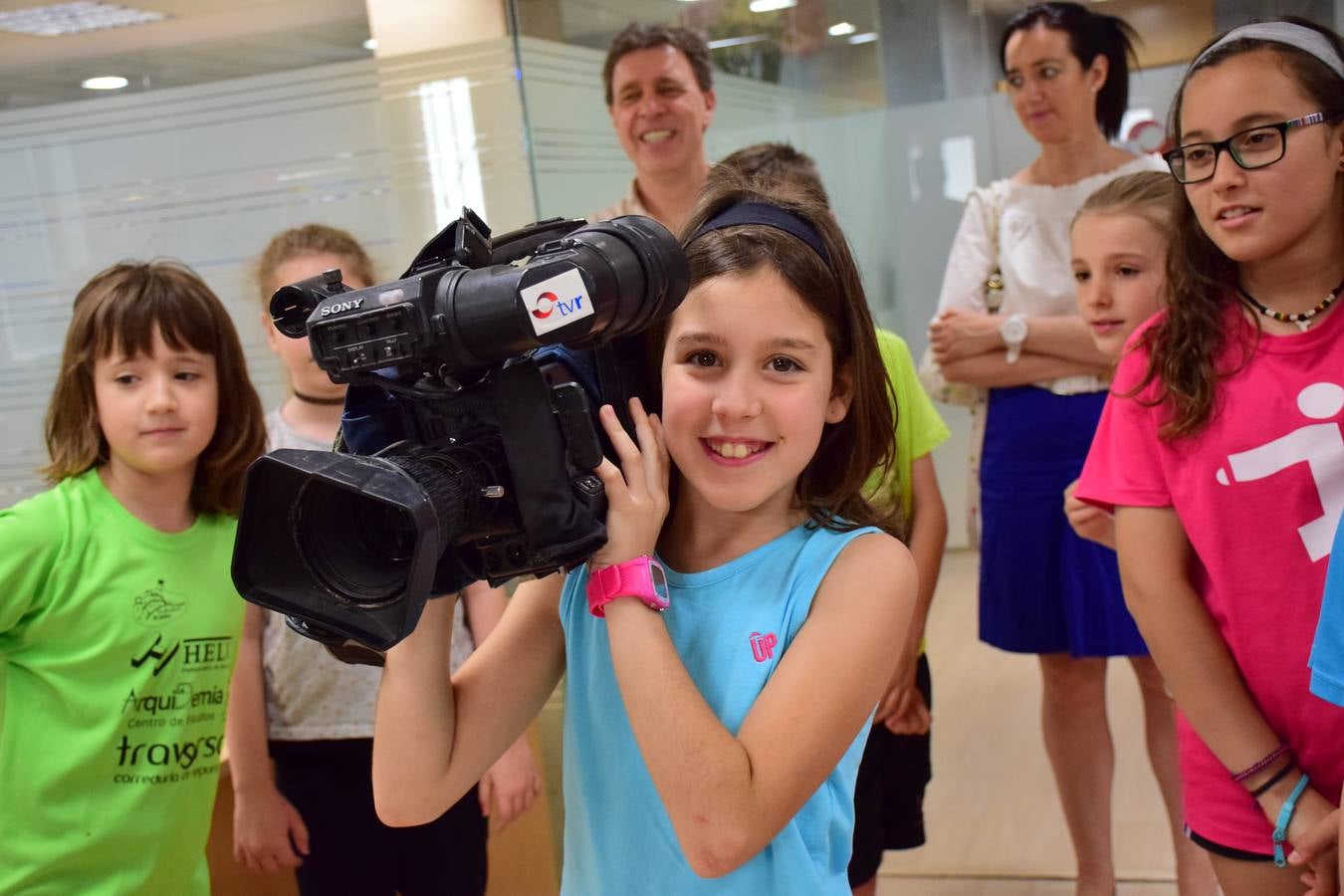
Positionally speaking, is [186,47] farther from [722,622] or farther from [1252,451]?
[1252,451]

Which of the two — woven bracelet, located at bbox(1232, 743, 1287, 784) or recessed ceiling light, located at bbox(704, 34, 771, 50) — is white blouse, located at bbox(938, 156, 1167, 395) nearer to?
recessed ceiling light, located at bbox(704, 34, 771, 50)

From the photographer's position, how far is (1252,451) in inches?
53.0

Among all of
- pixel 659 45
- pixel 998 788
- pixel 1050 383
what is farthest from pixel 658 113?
pixel 998 788

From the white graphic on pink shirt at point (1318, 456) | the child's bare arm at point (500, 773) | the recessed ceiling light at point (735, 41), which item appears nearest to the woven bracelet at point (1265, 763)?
Result: the white graphic on pink shirt at point (1318, 456)

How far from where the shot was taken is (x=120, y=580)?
5.16 feet

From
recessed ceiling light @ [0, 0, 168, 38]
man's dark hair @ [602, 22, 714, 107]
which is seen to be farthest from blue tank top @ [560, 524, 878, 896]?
recessed ceiling light @ [0, 0, 168, 38]

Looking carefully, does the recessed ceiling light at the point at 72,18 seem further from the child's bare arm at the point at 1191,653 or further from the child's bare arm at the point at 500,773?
the child's bare arm at the point at 1191,653

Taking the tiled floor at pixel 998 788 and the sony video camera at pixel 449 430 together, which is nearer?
the sony video camera at pixel 449 430

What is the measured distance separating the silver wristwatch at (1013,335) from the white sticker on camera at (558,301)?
59.6 inches

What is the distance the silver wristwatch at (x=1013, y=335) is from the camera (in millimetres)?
2246

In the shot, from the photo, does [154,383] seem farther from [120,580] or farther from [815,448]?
[815,448]

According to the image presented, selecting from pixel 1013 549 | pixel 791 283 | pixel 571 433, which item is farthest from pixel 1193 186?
pixel 1013 549

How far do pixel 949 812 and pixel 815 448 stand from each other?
1.96 meters

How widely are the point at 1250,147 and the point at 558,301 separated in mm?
841
